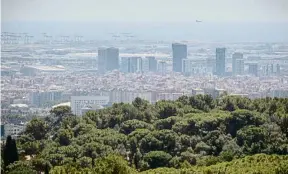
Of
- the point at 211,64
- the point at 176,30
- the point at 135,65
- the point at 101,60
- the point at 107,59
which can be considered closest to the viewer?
the point at 176,30

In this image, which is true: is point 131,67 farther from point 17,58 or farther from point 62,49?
point 17,58

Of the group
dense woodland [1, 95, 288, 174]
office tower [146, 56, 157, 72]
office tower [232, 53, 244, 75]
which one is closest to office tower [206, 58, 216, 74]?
office tower [232, 53, 244, 75]

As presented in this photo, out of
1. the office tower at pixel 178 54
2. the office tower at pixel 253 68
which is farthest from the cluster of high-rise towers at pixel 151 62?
the office tower at pixel 253 68

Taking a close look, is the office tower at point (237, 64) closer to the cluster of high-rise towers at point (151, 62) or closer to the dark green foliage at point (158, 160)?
the cluster of high-rise towers at point (151, 62)

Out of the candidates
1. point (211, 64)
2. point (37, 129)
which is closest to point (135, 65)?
point (211, 64)

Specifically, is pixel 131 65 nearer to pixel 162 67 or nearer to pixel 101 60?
pixel 162 67

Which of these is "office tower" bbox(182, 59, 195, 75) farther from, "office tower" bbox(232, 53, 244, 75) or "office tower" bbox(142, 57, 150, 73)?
"office tower" bbox(232, 53, 244, 75)
